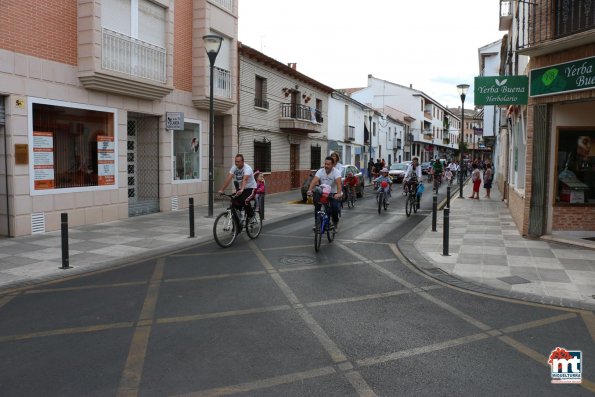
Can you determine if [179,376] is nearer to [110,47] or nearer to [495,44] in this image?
[110,47]

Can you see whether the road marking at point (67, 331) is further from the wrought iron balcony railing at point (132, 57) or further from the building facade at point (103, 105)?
the wrought iron balcony railing at point (132, 57)

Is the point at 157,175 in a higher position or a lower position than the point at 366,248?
higher

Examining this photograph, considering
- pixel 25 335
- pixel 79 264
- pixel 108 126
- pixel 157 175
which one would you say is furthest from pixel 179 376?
pixel 157 175

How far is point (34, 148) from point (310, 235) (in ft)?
21.3

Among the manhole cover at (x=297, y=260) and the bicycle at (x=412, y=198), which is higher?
the bicycle at (x=412, y=198)

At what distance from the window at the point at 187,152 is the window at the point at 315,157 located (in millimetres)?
12104

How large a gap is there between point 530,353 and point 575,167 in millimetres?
7588

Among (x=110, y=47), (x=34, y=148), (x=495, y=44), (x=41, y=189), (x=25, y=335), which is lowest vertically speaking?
(x=25, y=335)

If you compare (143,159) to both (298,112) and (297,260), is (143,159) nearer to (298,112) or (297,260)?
(297,260)

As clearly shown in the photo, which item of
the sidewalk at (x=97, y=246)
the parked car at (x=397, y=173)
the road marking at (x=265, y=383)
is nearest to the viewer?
the road marking at (x=265, y=383)

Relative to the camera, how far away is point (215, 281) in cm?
678

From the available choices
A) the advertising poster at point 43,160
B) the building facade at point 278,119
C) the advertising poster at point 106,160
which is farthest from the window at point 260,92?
the advertising poster at point 43,160

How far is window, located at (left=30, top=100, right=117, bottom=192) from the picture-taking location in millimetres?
10781

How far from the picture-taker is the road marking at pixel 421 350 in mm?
4086
